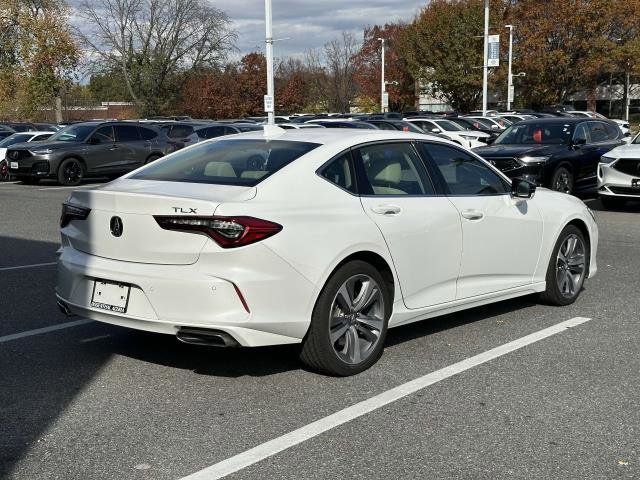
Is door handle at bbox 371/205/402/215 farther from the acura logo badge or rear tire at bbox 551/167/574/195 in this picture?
rear tire at bbox 551/167/574/195

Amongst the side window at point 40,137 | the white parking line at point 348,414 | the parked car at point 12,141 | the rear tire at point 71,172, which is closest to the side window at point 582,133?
the white parking line at point 348,414

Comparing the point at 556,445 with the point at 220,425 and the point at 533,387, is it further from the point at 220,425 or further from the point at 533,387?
the point at 220,425

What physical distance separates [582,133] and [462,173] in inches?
413

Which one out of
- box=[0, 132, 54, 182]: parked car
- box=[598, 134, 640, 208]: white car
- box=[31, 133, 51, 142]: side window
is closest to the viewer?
box=[598, 134, 640, 208]: white car

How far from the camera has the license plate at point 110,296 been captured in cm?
471

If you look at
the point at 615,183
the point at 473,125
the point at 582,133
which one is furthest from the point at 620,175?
the point at 473,125

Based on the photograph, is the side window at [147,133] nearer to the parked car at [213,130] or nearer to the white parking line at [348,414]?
the parked car at [213,130]

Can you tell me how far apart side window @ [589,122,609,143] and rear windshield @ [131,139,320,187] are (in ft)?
38.9

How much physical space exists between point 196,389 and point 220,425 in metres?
0.61

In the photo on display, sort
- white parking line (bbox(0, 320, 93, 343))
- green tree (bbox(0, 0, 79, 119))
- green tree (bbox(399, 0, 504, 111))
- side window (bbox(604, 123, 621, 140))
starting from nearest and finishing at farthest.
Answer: white parking line (bbox(0, 320, 93, 343)), side window (bbox(604, 123, 621, 140)), green tree (bbox(0, 0, 79, 119)), green tree (bbox(399, 0, 504, 111))

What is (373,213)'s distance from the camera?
5.11m

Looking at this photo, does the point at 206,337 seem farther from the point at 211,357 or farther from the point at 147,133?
the point at 147,133

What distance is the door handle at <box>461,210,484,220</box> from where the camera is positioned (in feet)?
19.0

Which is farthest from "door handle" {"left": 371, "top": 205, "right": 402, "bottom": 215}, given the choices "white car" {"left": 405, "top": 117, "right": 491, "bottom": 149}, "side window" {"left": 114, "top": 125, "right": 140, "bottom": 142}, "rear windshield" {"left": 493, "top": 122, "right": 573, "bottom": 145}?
"white car" {"left": 405, "top": 117, "right": 491, "bottom": 149}
